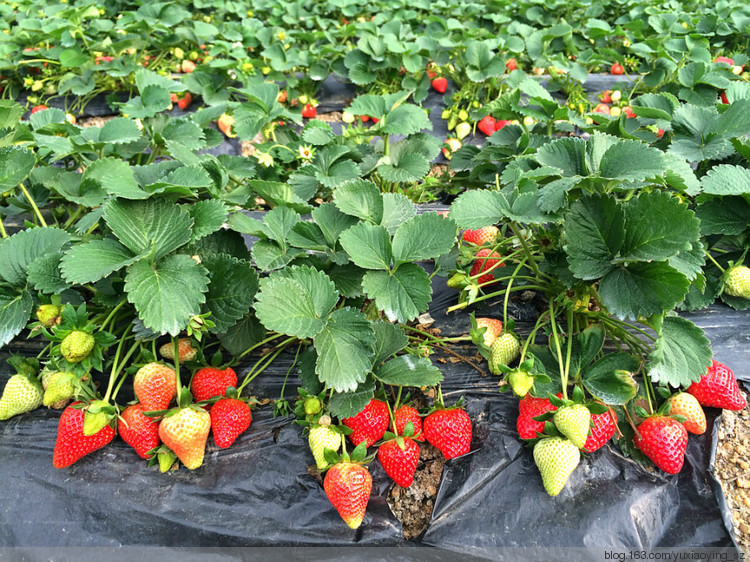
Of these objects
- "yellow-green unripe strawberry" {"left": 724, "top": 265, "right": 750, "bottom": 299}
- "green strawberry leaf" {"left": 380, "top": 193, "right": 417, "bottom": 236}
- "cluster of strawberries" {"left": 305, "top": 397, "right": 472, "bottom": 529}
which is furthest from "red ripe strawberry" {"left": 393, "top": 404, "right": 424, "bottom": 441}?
"yellow-green unripe strawberry" {"left": 724, "top": 265, "right": 750, "bottom": 299}

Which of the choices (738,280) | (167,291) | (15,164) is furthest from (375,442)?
(15,164)

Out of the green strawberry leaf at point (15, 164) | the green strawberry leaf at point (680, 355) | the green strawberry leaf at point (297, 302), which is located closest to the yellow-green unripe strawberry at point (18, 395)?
the green strawberry leaf at point (15, 164)

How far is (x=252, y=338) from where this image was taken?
4.20ft

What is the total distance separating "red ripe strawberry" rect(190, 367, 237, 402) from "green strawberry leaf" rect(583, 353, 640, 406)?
874 millimetres

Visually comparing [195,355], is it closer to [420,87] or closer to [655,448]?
[655,448]

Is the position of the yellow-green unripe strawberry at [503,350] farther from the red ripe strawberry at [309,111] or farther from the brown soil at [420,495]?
the red ripe strawberry at [309,111]

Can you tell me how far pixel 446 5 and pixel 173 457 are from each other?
142 inches

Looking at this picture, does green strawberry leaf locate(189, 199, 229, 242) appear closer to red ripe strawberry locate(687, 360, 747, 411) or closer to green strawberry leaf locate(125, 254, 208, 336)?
green strawberry leaf locate(125, 254, 208, 336)

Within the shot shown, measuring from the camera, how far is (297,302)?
3.55ft

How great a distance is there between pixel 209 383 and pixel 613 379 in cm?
96

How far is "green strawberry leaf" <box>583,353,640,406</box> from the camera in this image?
1.08 m

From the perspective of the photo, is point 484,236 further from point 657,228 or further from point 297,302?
point 297,302

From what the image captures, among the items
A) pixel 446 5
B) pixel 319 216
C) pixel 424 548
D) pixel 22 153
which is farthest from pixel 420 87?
pixel 424 548

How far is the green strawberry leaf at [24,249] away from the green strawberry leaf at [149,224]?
0.22m
